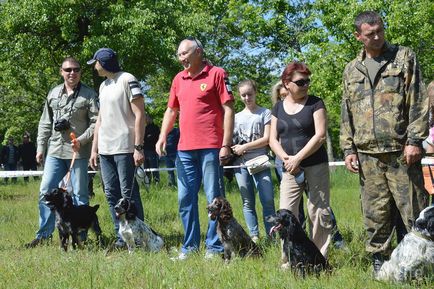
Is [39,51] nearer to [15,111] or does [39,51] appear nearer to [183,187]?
[15,111]

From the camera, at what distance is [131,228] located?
6.25 metres

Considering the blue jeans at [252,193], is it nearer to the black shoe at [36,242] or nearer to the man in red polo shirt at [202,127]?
the man in red polo shirt at [202,127]

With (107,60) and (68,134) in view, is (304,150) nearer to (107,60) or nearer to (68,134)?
(107,60)

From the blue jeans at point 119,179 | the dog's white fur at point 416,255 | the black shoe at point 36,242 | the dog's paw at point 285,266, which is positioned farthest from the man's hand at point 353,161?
the black shoe at point 36,242

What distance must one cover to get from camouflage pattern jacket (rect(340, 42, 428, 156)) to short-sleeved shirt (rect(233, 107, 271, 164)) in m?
2.22

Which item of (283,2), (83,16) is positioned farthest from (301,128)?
(283,2)

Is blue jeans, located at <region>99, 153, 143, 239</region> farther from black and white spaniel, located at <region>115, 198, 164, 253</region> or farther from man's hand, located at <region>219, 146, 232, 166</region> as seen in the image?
man's hand, located at <region>219, 146, 232, 166</region>

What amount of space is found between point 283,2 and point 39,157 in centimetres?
2616

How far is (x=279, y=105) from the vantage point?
17.7 ft

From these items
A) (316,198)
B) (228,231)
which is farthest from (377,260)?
(228,231)

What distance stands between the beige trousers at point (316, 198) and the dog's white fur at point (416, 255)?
0.98 m

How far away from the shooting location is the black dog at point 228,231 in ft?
18.1

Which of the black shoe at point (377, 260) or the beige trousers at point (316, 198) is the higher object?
the beige trousers at point (316, 198)

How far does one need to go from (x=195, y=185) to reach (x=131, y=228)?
2.78 ft
